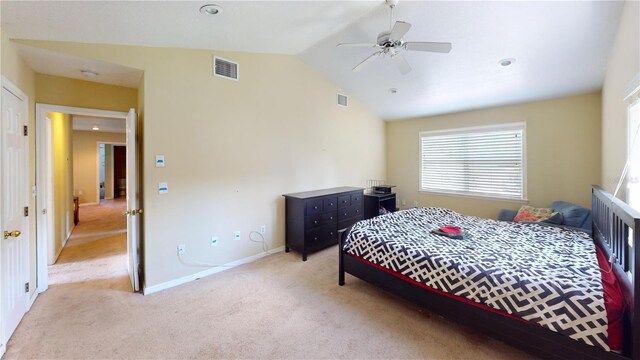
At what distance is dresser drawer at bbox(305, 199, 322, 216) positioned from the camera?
3860mm

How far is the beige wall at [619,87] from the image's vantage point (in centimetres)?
210

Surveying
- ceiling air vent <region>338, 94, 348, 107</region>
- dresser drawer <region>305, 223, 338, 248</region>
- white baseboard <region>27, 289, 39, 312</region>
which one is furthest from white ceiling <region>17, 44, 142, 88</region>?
ceiling air vent <region>338, 94, 348, 107</region>

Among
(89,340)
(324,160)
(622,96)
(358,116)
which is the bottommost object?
(89,340)

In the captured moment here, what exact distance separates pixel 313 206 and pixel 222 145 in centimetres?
154

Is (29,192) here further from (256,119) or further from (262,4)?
(262,4)

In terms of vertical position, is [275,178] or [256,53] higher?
[256,53]

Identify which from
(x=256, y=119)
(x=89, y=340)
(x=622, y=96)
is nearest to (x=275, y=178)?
(x=256, y=119)

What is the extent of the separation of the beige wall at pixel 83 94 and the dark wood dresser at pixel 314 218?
2513mm

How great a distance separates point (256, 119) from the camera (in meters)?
3.84

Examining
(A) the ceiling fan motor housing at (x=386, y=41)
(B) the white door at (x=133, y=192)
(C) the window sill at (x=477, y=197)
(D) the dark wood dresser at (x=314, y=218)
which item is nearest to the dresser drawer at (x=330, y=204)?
(D) the dark wood dresser at (x=314, y=218)

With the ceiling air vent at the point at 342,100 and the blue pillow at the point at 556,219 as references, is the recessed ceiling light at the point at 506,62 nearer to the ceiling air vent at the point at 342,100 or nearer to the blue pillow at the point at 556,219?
the blue pillow at the point at 556,219

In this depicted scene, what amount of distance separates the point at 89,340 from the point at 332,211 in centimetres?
308

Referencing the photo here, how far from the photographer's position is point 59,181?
429cm

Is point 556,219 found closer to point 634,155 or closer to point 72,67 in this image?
point 634,155
